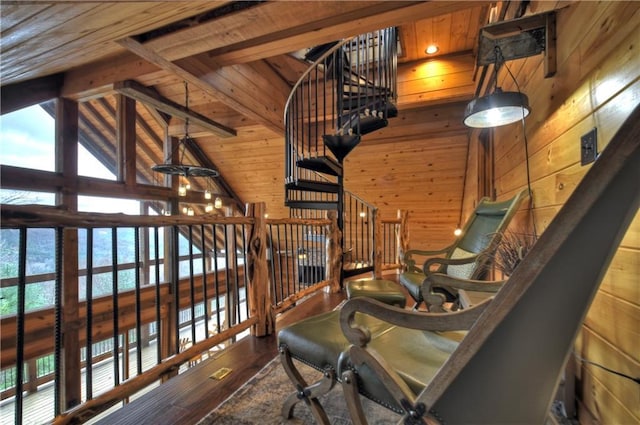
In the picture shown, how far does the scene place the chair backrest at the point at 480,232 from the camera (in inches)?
76.5

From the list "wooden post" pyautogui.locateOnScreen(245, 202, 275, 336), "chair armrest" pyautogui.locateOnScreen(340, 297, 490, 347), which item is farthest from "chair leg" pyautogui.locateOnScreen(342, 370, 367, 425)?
"wooden post" pyautogui.locateOnScreen(245, 202, 275, 336)

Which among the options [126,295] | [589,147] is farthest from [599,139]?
[126,295]

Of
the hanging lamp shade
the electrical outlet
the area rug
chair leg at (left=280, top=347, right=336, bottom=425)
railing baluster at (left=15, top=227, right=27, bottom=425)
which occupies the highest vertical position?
the hanging lamp shade

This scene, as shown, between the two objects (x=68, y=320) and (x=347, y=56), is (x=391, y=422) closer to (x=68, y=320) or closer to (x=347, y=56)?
(x=347, y=56)

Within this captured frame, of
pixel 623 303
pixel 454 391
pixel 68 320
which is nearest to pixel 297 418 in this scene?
pixel 454 391

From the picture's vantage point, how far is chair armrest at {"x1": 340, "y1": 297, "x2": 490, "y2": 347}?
0.74 metres

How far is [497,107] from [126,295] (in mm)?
5530

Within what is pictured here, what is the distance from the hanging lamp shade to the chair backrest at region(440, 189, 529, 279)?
0.54 metres

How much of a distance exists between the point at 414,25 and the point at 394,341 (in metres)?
3.31

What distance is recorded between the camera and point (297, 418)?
1.30 m

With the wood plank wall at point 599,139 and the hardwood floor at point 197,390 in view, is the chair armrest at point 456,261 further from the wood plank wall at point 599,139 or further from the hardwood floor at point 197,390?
the hardwood floor at point 197,390

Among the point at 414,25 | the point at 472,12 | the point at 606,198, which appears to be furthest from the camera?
the point at 414,25

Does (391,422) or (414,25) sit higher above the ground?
(414,25)

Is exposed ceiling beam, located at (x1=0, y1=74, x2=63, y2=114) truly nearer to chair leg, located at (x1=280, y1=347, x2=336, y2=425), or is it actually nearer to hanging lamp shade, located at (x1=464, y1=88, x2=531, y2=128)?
chair leg, located at (x1=280, y1=347, x2=336, y2=425)
